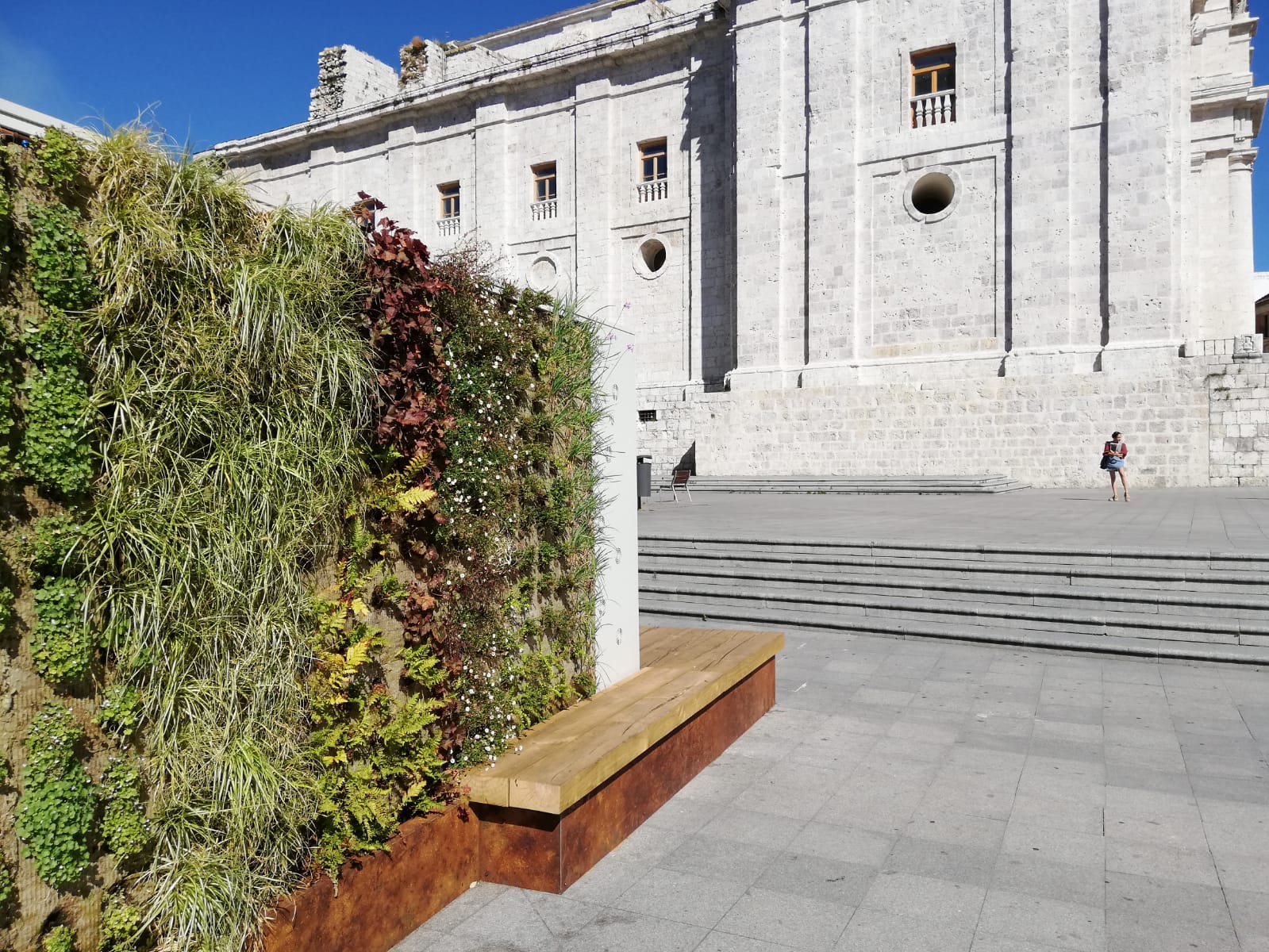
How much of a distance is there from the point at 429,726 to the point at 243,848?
2.60 feet

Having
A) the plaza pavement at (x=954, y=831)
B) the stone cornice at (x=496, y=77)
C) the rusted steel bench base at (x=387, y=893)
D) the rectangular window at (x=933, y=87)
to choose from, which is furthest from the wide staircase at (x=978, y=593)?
the stone cornice at (x=496, y=77)

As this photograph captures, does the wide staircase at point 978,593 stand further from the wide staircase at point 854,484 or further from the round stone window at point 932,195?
the round stone window at point 932,195

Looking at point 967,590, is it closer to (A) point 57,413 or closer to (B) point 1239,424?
(A) point 57,413

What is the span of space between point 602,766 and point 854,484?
15368 millimetres

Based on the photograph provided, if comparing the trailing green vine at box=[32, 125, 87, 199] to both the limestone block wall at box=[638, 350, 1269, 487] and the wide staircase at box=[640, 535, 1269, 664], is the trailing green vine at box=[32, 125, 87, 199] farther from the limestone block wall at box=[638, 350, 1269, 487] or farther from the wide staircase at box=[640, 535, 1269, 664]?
the limestone block wall at box=[638, 350, 1269, 487]

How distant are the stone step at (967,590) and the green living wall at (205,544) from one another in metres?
5.82

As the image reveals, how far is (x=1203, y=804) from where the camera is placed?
12.0 feet

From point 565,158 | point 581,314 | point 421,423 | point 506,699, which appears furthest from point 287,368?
point 565,158

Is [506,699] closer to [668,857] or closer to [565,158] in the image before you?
[668,857]

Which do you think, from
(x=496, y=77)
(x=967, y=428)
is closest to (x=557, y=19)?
(x=496, y=77)

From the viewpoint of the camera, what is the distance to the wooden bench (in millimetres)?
2875

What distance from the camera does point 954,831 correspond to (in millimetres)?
3418

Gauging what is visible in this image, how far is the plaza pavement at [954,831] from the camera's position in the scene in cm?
268

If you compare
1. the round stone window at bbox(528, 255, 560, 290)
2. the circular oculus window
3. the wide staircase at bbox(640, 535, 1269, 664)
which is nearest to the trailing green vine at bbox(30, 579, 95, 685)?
the wide staircase at bbox(640, 535, 1269, 664)
